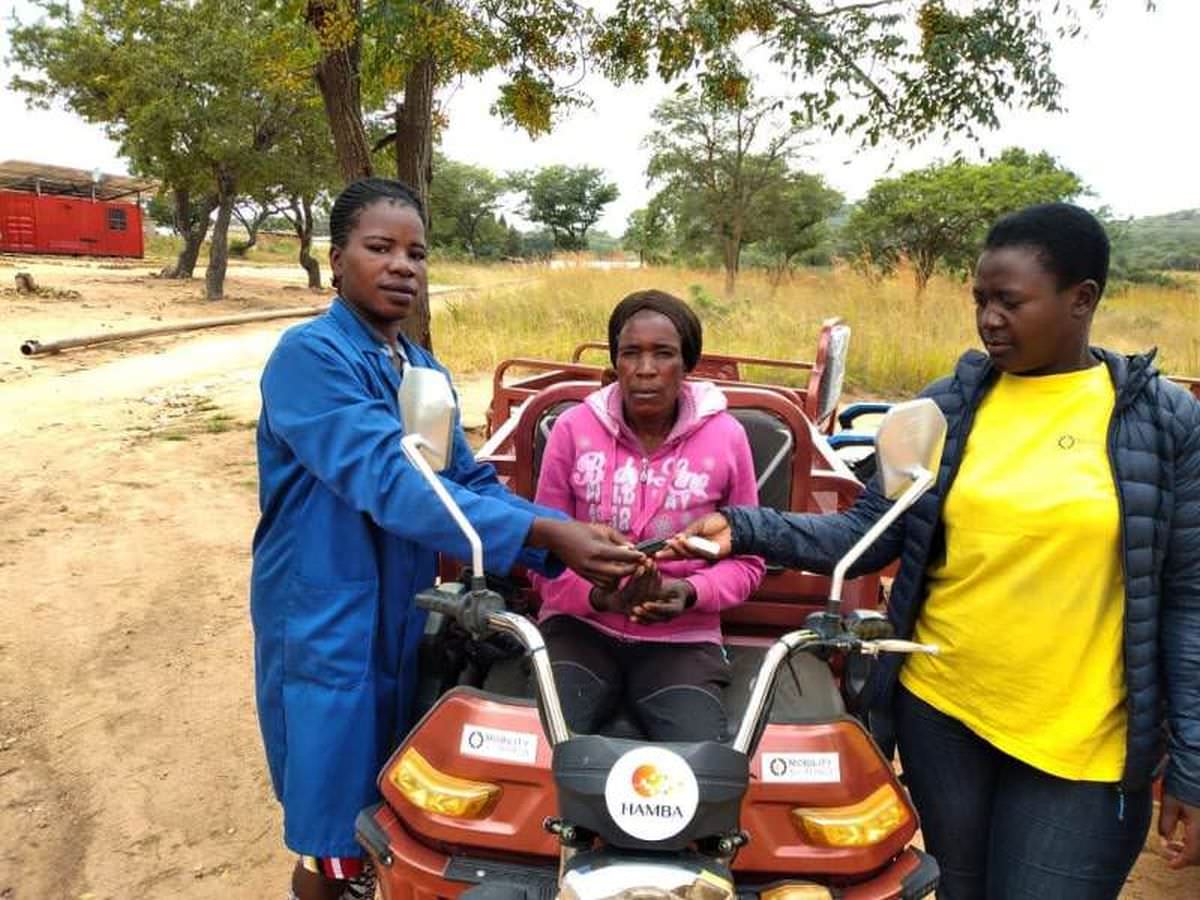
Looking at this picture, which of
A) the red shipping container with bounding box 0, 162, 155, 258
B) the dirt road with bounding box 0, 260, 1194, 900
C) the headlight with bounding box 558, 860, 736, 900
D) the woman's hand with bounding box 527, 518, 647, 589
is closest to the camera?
the headlight with bounding box 558, 860, 736, 900

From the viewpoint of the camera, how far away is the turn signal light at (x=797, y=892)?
1428 mm

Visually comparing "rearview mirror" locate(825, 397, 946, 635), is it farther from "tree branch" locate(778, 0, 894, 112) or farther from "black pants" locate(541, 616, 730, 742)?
"tree branch" locate(778, 0, 894, 112)

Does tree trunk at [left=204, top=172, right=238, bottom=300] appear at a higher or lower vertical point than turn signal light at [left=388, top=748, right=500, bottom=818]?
higher

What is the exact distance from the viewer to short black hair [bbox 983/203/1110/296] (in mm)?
1577

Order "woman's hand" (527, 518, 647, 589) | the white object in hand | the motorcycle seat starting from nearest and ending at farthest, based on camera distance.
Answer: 1. the white object in hand
2. "woman's hand" (527, 518, 647, 589)
3. the motorcycle seat

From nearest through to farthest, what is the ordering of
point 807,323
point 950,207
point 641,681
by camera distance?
point 641,681, point 807,323, point 950,207

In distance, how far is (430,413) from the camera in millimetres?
1378

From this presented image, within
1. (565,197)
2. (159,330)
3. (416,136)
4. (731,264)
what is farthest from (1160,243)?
(416,136)

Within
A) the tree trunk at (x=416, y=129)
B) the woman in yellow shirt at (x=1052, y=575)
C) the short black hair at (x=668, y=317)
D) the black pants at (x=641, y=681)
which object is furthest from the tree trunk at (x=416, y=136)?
the woman in yellow shirt at (x=1052, y=575)

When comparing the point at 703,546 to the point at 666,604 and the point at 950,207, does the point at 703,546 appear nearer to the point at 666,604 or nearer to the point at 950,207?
the point at 666,604

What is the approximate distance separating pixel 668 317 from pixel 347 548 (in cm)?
89

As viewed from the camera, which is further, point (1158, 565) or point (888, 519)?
point (1158, 565)

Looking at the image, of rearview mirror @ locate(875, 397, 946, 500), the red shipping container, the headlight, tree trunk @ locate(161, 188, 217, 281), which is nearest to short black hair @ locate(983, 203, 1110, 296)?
rearview mirror @ locate(875, 397, 946, 500)

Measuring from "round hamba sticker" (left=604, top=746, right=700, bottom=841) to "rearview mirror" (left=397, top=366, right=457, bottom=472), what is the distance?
53cm
